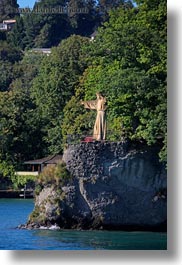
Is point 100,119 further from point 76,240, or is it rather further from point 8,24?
point 8,24

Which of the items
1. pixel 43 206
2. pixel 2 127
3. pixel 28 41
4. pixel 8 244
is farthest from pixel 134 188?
pixel 28 41

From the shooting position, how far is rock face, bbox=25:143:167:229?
75.2ft

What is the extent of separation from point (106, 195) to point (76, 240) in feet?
8.62

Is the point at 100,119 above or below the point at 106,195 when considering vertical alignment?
above

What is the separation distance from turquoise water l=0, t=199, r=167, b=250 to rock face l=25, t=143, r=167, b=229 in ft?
1.68

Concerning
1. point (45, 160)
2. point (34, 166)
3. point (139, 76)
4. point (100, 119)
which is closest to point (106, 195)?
point (100, 119)

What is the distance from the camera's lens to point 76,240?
20500mm

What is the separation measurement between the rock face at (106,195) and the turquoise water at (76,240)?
512 mm

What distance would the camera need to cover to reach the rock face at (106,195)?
75.2 ft

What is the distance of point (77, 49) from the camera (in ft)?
144

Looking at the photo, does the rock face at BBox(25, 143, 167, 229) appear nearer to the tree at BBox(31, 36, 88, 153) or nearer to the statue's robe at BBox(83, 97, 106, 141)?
the statue's robe at BBox(83, 97, 106, 141)

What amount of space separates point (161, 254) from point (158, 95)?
22.2 feet

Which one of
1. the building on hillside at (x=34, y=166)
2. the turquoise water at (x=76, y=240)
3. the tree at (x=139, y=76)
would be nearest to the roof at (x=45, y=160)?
the building on hillside at (x=34, y=166)

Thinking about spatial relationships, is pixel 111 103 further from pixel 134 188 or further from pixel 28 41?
pixel 28 41
